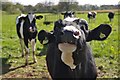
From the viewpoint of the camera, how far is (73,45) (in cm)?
238

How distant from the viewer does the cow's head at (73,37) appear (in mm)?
2365

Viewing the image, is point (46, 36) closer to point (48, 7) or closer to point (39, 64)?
point (48, 7)

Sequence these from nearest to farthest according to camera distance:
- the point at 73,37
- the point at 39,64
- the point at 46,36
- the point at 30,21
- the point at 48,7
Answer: the point at 73,37
the point at 46,36
the point at 48,7
the point at 39,64
the point at 30,21

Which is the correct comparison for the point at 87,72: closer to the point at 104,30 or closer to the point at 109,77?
the point at 104,30

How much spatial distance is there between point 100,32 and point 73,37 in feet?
1.87

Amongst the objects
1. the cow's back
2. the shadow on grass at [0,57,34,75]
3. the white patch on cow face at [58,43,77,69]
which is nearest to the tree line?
the shadow on grass at [0,57,34,75]

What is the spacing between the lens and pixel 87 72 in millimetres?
Result: 3043

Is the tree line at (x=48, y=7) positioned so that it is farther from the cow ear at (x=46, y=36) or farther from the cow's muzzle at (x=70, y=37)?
the cow's muzzle at (x=70, y=37)

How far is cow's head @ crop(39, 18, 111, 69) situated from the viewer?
2365 mm

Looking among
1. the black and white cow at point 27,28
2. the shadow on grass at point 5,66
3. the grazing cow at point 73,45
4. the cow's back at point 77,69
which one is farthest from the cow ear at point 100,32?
the black and white cow at point 27,28

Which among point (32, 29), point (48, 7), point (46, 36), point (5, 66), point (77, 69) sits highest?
point (48, 7)

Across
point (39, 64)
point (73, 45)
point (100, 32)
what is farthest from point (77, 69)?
point (39, 64)

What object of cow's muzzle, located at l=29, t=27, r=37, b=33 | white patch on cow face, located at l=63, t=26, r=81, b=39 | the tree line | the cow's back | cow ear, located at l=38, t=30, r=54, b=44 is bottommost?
the cow's back

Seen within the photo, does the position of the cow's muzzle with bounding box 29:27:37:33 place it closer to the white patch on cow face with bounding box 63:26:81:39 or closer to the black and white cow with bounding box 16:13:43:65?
the black and white cow with bounding box 16:13:43:65
